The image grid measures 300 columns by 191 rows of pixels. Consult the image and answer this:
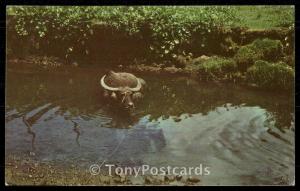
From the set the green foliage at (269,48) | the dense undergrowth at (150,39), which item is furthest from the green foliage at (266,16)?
the green foliage at (269,48)

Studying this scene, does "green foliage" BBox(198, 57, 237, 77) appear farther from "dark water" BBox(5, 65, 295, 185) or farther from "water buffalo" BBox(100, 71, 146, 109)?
"water buffalo" BBox(100, 71, 146, 109)

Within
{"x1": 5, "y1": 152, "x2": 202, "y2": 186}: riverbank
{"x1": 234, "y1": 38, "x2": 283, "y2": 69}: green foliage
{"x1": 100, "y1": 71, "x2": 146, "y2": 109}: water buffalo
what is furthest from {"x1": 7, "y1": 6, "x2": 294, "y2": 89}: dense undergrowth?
{"x1": 5, "y1": 152, "x2": 202, "y2": 186}: riverbank

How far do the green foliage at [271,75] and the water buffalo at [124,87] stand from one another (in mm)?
1069

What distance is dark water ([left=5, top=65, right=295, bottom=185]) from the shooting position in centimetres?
489

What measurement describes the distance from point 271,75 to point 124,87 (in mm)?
1414

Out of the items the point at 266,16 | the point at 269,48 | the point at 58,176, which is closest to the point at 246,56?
the point at 269,48

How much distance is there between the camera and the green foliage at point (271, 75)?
4945 mm

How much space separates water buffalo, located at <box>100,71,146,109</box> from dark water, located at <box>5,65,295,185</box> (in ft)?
0.27

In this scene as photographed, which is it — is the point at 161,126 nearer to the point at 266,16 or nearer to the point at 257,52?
the point at 257,52

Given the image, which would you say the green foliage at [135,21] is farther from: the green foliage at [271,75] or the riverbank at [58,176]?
the riverbank at [58,176]

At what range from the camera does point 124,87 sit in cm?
500

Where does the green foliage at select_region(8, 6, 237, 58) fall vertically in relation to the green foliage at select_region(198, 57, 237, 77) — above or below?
above

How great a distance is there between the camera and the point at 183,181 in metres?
4.91
